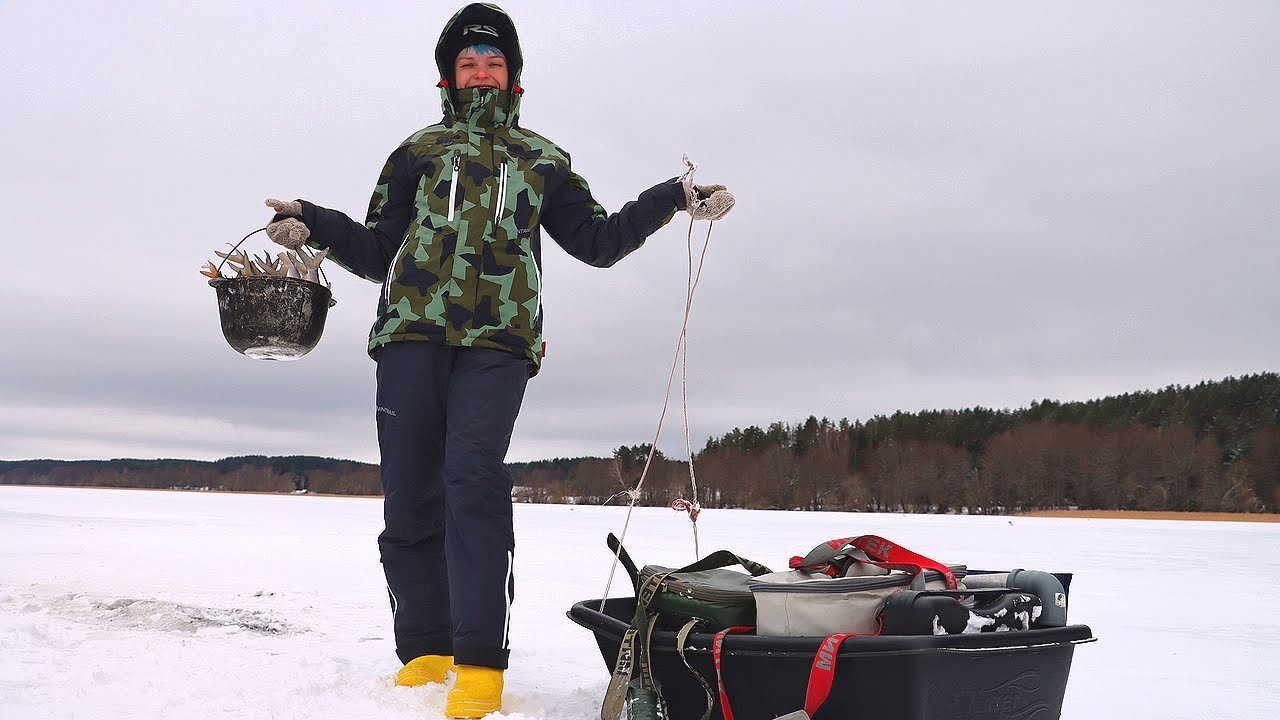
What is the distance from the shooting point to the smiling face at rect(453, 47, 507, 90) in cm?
295

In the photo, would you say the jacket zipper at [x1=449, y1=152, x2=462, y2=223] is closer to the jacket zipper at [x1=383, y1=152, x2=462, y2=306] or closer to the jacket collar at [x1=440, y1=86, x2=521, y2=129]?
the jacket zipper at [x1=383, y1=152, x2=462, y2=306]

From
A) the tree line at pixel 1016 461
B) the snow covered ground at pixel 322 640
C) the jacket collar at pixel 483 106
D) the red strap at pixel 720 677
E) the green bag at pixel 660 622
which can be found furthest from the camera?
the tree line at pixel 1016 461

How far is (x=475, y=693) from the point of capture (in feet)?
7.73

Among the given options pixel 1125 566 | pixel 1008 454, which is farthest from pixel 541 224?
pixel 1008 454

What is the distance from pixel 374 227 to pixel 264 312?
1.61 feet

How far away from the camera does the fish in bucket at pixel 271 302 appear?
2.77m

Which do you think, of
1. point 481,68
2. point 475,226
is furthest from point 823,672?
point 481,68

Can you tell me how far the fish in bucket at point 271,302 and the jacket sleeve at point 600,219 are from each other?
0.81 meters

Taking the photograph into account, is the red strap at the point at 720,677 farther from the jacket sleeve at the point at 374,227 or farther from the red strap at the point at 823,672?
the jacket sleeve at the point at 374,227

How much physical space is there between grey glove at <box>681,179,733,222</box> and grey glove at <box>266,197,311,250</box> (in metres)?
1.25

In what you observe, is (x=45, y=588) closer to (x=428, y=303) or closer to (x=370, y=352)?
(x=370, y=352)

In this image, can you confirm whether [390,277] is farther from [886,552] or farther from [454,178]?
[886,552]

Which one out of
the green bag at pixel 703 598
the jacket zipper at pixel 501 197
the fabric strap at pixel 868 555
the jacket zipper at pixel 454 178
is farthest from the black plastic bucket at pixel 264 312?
the fabric strap at pixel 868 555

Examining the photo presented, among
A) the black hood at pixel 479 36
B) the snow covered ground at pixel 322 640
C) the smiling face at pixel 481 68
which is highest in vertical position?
the black hood at pixel 479 36
